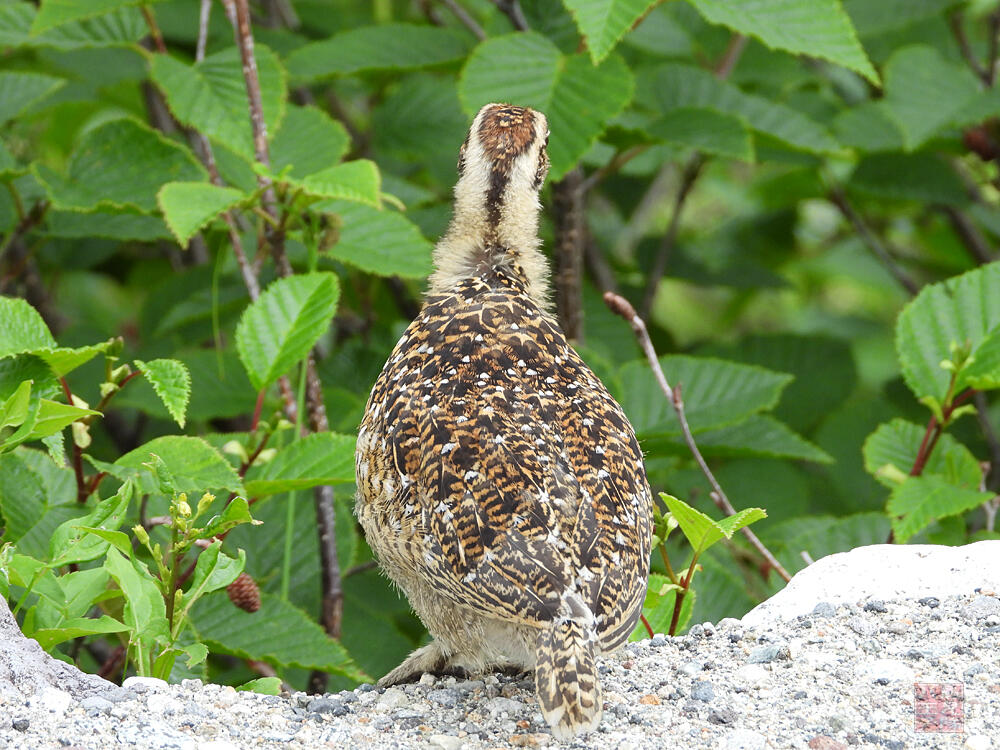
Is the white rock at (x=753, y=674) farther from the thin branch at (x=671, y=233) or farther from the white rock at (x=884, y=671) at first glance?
the thin branch at (x=671, y=233)

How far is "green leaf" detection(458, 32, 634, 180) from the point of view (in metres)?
5.17

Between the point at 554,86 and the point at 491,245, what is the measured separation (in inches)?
49.3

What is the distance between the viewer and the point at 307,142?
5.87 metres

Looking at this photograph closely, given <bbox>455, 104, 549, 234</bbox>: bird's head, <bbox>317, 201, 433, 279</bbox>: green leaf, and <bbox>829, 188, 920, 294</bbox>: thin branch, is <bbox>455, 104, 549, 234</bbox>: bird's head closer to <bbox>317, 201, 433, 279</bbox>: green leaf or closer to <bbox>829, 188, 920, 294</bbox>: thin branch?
<bbox>317, 201, 433, 279</bbox>: green leaf

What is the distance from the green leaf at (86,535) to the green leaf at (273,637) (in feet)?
2.25

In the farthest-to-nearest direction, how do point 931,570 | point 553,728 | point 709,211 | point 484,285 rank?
1. point 709,211
2. point 484,285
3. point 931,570
4. point 553,728

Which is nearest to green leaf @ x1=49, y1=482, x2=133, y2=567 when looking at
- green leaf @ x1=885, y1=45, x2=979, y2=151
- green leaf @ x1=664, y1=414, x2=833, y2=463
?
green leaf @ x1=664, y1=414, x2=833, y2=463

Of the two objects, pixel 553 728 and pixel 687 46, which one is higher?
pixel 687 46

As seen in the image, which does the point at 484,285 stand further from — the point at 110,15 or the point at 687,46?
the point at 687,46

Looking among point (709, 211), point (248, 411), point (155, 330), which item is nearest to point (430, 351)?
point (248, 411)

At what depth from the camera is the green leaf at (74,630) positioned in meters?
3.18

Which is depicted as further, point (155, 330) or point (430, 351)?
point (155, 330)

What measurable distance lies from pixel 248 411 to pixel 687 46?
121 inches

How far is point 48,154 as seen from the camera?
913 centimetres
